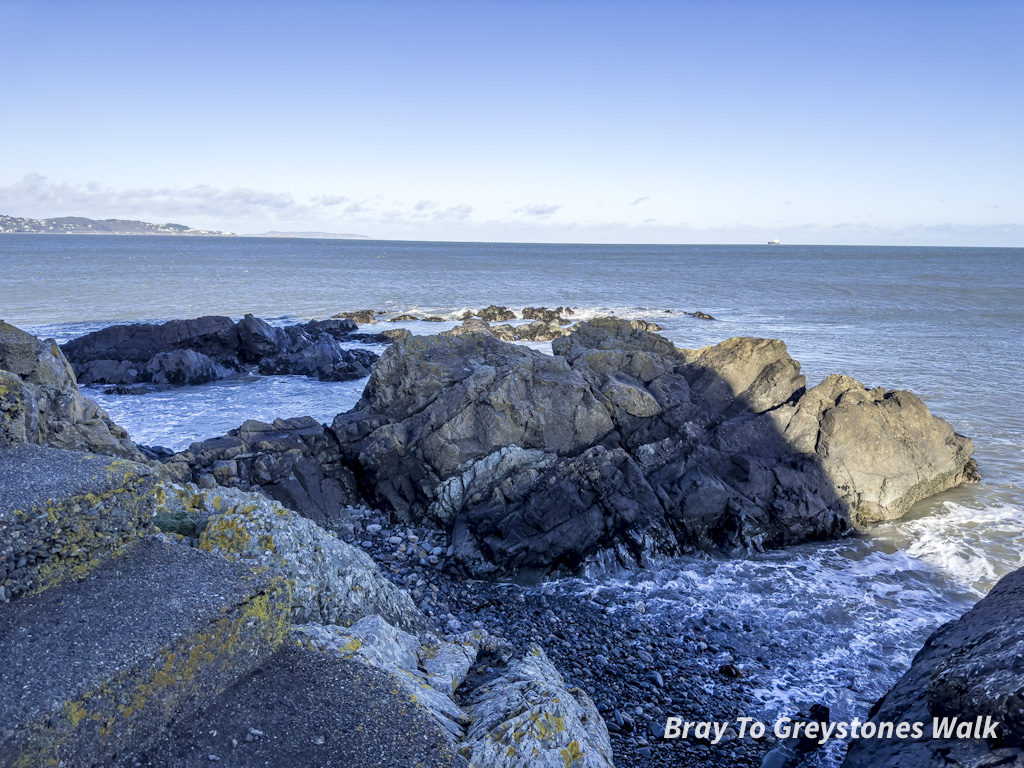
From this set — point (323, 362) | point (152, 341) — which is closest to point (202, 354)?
point (152, 341)

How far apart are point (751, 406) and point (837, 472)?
120 inches

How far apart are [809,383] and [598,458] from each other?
51.3ft

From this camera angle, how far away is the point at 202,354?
28.4 m

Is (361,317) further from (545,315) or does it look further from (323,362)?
(323,362)

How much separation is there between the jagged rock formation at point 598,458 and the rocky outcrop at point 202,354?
11.8 metres

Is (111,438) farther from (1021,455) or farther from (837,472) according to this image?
(1021,455)

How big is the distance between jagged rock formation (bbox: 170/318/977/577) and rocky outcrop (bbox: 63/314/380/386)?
11.8 metres

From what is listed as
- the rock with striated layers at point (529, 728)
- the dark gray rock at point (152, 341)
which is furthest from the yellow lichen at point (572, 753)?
the dark gray rock at point (152, 341)

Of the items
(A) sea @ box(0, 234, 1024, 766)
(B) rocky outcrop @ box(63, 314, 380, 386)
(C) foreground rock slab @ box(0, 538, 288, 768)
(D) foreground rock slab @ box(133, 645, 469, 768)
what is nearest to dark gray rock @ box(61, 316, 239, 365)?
(B) rocky outcrop @ box(63, 314, 380, 386)

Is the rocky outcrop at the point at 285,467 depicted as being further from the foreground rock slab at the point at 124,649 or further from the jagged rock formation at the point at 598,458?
the foreground rock slab at the point at 124,649

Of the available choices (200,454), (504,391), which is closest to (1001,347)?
(504,391)

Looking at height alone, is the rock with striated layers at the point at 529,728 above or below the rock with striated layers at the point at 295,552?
below

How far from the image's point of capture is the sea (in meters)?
10.9

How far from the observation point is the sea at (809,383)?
35.9 ft
